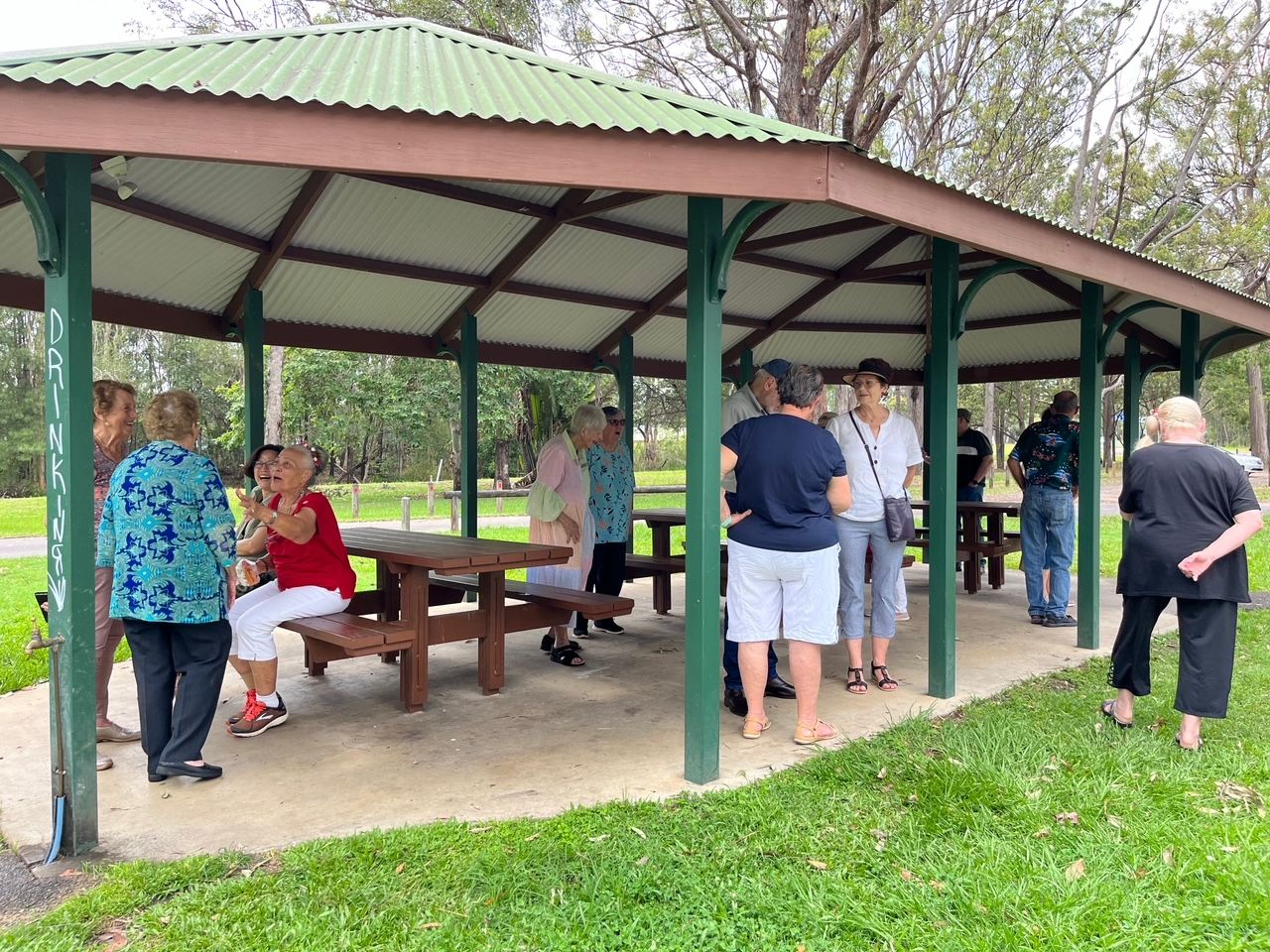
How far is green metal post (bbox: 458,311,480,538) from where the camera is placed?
25.4 ft

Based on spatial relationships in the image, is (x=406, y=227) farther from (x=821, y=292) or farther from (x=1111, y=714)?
(x=1111, y=714)

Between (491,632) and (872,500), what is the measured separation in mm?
2346

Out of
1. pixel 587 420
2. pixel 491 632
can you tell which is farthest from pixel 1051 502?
pixel 491 632

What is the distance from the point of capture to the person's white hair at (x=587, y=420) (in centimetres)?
619

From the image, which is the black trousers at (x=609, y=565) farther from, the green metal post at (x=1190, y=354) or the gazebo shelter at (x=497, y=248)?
the green metal post at (x=1190, y=354)

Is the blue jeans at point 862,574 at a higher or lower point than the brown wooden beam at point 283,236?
lower

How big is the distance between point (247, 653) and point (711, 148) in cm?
329

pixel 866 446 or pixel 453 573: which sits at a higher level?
pixel 866 446

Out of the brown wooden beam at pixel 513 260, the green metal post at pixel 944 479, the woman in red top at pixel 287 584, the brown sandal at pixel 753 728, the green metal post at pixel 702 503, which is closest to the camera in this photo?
the green metal post at pixel 702 503

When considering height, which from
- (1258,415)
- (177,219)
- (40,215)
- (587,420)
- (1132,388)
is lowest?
(587,420)

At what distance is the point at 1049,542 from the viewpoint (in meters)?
7.33

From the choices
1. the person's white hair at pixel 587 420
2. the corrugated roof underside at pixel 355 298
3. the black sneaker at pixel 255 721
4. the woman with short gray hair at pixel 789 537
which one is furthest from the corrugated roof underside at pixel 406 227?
the black sneaker at pixel 255 721

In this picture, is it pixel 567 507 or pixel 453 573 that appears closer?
pixel 453 573

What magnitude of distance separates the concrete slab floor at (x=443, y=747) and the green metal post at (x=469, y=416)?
1.46 m
